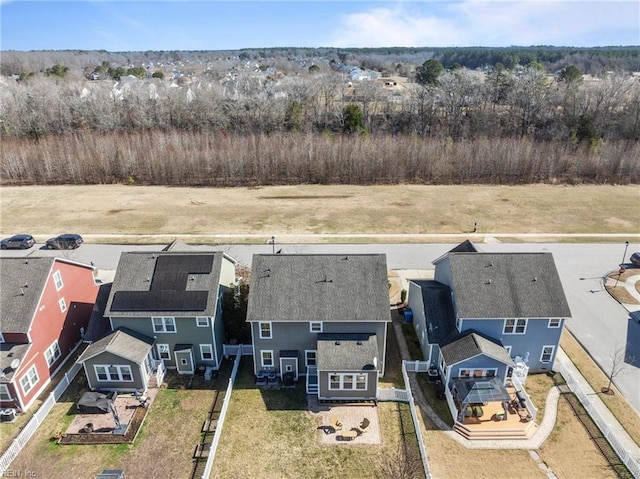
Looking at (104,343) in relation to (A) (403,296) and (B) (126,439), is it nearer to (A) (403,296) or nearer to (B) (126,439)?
(B) (126,439)

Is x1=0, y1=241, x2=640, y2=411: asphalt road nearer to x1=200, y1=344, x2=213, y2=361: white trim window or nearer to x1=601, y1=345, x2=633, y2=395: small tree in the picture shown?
x1=601, y1=345, x2=633, y2=395: small tree

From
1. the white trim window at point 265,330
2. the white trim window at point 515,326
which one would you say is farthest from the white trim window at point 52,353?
the white trim window at point 515,326

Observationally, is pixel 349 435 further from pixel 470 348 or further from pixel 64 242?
pixel 64 242

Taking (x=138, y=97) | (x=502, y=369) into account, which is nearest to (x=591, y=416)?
(x=502, y=369)

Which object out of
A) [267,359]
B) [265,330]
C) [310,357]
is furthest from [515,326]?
[267,359]

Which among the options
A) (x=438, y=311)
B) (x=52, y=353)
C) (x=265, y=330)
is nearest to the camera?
(x=265, y=330)

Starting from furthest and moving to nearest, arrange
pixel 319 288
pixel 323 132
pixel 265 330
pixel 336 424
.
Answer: pixel 323 132 → pixel 319 288 → pixel 265 330 → pixel 336 424
